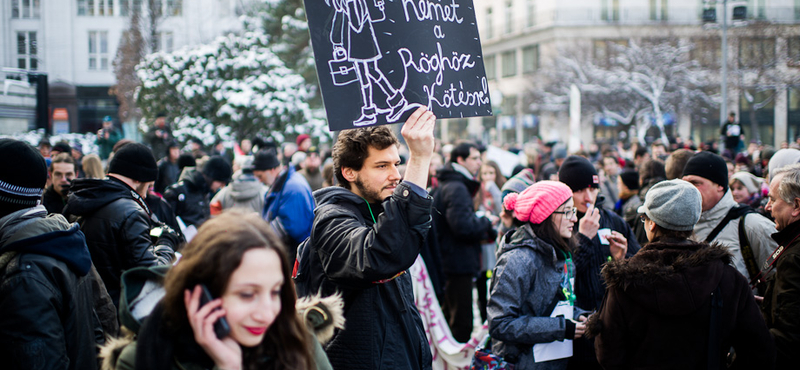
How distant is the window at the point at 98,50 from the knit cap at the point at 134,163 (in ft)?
79.7

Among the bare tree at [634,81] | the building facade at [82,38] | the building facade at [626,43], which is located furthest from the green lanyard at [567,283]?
the bare tree at [634,81]

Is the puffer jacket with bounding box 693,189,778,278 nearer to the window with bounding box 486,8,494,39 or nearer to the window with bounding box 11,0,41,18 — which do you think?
the window with bounding box 11,0,41,18

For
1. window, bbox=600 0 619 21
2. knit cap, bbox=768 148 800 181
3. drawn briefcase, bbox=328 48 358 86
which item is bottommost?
knit cap, bbox=768 148 800 181

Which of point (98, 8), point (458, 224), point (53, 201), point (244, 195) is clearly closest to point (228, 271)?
point (458, 224)

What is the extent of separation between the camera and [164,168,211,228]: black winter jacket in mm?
8266

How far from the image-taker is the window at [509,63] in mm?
51969

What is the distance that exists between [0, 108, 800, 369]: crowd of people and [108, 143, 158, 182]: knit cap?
0.04 feet

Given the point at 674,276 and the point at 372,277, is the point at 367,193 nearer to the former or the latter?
the point at 372,277

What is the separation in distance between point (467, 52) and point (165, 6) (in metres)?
28.3

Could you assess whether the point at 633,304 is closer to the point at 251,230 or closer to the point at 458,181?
the point at 251,230

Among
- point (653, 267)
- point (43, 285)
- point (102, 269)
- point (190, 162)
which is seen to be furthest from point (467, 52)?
point (190, 162)

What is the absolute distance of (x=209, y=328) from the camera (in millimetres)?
1842

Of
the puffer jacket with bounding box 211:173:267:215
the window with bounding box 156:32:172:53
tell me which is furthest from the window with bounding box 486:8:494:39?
the puffer jacket with bounding box 211:173:267:215

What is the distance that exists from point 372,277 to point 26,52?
11855 mm
